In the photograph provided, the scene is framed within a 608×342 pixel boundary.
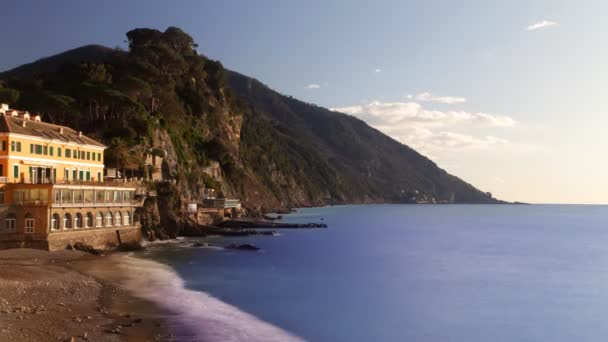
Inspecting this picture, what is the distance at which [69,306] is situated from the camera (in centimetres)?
2800

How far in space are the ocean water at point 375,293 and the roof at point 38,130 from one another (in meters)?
13.8

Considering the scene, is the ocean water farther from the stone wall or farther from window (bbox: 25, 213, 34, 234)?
window (bbox: 25, 213, 34, 234)

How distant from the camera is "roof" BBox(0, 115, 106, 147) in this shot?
47800 millimetres

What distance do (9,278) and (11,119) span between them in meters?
22.1

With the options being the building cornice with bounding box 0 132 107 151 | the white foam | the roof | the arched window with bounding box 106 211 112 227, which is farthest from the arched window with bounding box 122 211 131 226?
the white foam

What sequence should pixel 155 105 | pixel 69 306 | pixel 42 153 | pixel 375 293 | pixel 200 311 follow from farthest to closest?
pixel 155 105 → pixel 42 153 → pixel 375 293 → pixel 200 311 → pixel 69 306

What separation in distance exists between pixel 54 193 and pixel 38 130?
8.26 metres

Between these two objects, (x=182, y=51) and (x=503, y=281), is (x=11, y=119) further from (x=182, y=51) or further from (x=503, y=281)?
(x=182, y=51)

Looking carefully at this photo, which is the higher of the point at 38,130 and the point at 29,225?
the point at 38,130

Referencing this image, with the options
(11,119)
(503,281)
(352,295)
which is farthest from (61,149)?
(503,281)

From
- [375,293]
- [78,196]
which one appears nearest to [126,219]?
[78,196]

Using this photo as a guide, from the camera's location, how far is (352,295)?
40719 mm

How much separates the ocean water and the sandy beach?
204 centimetres

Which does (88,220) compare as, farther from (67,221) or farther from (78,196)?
(67,221)
